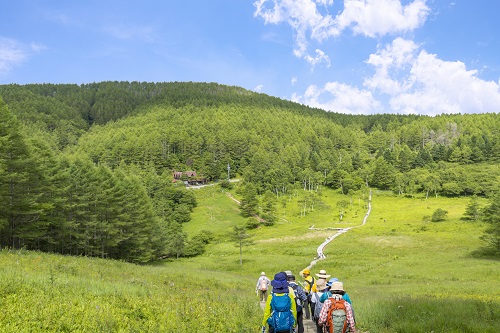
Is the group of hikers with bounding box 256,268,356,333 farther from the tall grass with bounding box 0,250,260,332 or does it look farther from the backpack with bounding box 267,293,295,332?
the tall grass with bounding box 0,250,260,332

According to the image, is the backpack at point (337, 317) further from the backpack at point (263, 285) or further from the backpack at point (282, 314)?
the backpack at point (263, 285)

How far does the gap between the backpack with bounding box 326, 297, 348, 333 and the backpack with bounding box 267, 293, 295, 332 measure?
3.47ft

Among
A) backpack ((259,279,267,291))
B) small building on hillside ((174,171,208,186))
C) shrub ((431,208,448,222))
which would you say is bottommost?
shrub ((431,208,448,222))

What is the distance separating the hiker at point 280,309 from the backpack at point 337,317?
1.01 metres

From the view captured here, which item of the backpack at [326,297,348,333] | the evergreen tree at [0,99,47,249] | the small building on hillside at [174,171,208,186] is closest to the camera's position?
the backpack at [326,297,348,333]

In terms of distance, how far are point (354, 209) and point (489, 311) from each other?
322 ft

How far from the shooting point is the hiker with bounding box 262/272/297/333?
7.52m

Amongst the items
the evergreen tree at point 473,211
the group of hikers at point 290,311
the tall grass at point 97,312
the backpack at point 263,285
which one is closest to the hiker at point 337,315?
the group of hikers at point 290,311

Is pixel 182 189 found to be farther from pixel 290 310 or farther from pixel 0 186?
pixel 290 310

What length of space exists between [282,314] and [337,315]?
4.83ft

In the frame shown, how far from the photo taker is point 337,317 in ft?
25.8

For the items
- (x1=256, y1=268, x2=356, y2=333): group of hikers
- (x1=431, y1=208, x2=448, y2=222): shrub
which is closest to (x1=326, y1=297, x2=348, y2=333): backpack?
(x1=256, y1=268, x2=356, y2=333): group of hikers

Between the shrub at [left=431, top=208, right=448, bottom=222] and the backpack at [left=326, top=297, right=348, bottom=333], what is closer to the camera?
the backpack at [left=326, top=297, right=348, bottom=333]

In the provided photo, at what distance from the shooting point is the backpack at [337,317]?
25.6 ft
